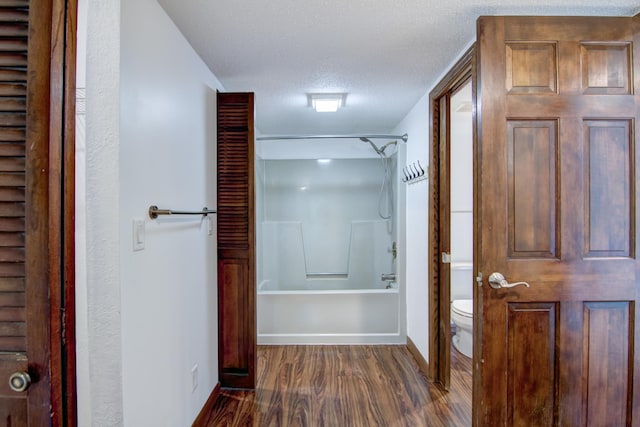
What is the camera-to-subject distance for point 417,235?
2809 mm

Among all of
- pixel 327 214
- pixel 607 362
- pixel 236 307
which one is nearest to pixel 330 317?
pixel 236 307

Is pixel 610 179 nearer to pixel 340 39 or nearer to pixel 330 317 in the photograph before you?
pixel 340 39

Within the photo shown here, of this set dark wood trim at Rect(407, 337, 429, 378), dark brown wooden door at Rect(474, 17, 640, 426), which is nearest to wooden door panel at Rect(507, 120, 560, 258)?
dark brown wooden door at Rect(474, 17, 640, 426)

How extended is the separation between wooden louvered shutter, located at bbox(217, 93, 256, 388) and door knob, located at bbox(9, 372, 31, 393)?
1384 millimetres

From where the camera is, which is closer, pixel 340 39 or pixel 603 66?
pixel 603 66

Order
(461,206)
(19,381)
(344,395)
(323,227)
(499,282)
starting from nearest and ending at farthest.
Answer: (19,381) < (499,282) < (344,395) < (461,206) < (323,227)

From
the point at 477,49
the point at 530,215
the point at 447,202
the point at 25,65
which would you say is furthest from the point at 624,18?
the point at 25,65

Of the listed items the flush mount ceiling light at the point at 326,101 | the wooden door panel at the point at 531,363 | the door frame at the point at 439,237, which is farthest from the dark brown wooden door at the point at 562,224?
the flush mount ceiling light at the point at 326,101

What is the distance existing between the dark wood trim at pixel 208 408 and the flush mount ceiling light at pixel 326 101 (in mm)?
2262

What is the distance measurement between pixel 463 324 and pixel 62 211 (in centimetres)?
271

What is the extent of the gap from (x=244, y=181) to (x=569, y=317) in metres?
1.97

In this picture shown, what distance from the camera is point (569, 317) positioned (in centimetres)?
146

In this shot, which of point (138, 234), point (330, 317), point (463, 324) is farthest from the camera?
point (330, 317)

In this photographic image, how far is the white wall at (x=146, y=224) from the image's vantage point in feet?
3.22
